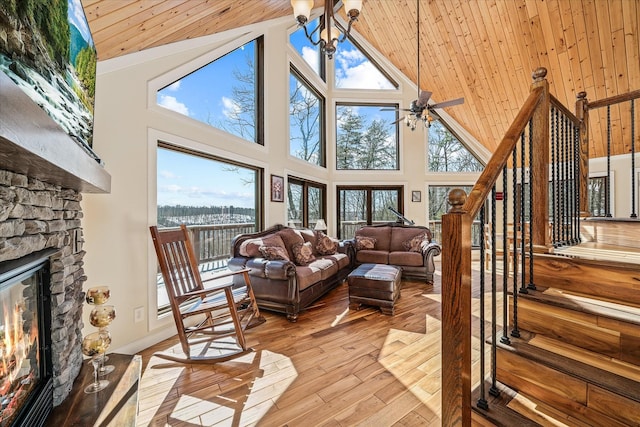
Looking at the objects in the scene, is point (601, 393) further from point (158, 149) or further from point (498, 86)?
point (498, 86)

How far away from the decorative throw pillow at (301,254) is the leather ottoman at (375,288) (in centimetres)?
77

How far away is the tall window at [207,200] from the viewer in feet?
9.29

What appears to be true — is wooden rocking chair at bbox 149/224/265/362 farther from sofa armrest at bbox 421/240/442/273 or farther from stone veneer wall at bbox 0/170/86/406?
sofa armrest at bbox 421/240/442/273

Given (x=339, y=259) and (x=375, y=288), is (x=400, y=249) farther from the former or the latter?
(x=375, y=288)

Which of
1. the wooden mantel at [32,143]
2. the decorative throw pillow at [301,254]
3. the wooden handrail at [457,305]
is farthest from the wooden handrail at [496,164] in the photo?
the decorative throw pillow at [301,254]

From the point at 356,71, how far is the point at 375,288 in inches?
216

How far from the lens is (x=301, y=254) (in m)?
3.82

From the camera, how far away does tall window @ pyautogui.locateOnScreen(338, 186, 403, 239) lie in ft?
21.5

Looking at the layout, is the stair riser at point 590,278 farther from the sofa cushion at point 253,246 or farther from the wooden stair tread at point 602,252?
the sofa cushion at point 253,246

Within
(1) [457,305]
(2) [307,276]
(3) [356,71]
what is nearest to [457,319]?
(1) [457,305]

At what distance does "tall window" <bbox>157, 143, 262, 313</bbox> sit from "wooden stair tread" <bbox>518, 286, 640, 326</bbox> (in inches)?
121

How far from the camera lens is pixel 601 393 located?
1.11 m

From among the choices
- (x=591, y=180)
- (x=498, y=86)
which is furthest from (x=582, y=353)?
(x=591, y=180)

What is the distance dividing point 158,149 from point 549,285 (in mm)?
3349
